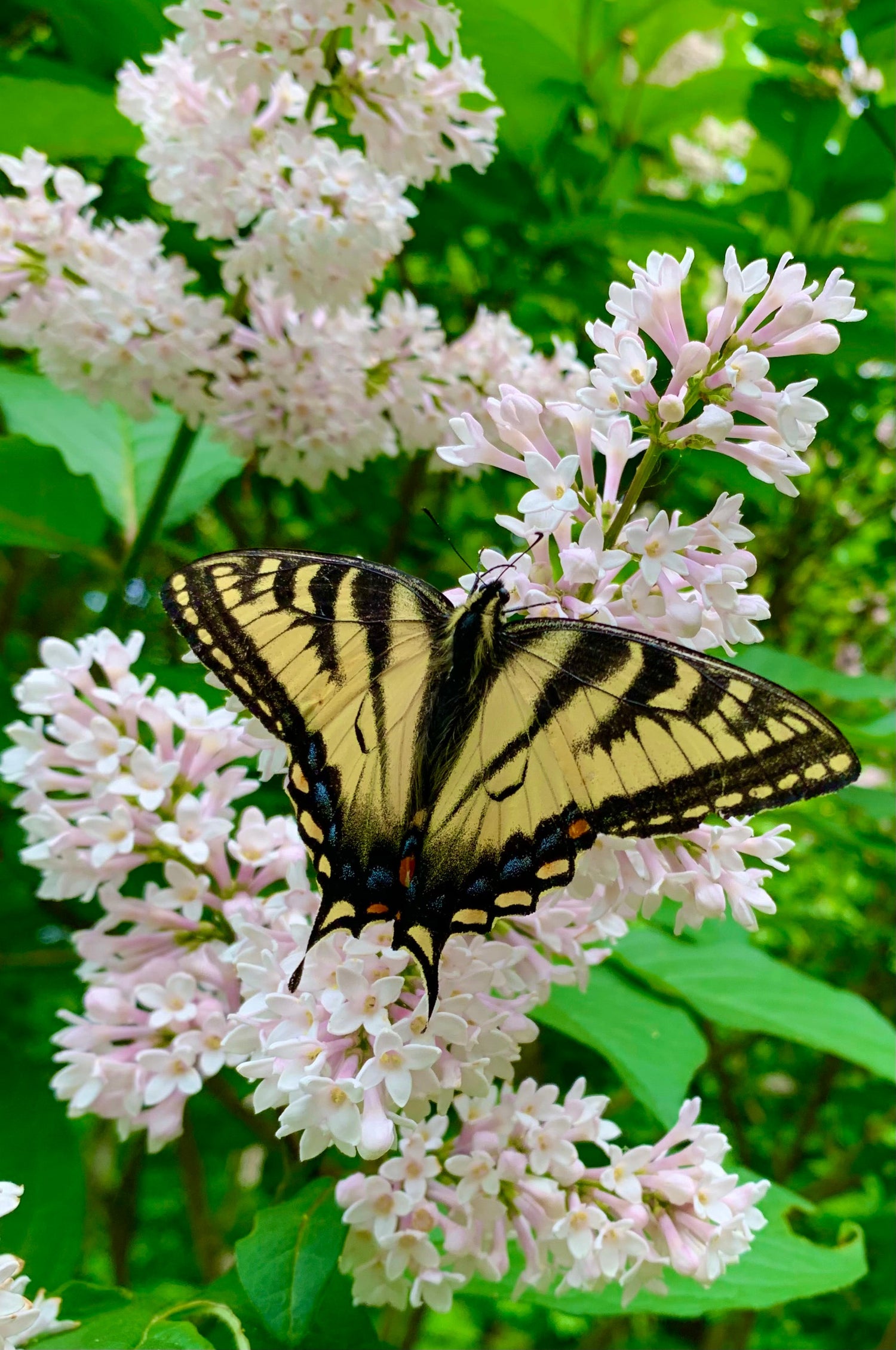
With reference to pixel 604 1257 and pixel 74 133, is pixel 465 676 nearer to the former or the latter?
pixel 604 1257

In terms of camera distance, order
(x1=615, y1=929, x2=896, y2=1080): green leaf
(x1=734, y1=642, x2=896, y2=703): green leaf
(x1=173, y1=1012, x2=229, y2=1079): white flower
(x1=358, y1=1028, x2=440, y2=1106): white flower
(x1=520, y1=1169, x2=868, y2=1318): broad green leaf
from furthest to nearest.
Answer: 1. (x1=734, y1=642, x2=896, y2=703): green leaf
2. (x1=615, y1=929, x2=896, y2=1080): green leaf
3. (x1=520, y1=1169, x2=868, y2=1318): broad green leaf
4. (x1=173, y1=1012, x2=229, y2=1079): white flower
5. (x1=358, y1=1028, x2=440, y2=1106): white flower

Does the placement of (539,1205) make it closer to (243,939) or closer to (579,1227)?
(579,1227)

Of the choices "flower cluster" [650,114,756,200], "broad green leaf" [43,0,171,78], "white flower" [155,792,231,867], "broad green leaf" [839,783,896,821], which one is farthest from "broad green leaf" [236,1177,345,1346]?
"flower cluster" [650,114,756,200]

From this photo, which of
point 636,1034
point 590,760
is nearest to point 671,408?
point 590,760

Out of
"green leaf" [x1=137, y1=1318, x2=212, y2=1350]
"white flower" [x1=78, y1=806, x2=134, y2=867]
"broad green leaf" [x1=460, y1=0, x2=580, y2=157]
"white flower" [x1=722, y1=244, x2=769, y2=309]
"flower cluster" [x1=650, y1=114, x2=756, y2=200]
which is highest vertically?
"flower cluster" [x1=650, y1=114, x2=756, y2=200]

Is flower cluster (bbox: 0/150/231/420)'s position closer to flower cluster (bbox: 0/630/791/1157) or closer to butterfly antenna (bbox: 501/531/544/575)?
flower cluster (bbox: 0/630/791/1157)

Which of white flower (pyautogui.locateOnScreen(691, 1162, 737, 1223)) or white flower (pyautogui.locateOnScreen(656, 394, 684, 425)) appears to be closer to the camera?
white flower (pyautogui.locateOnScreen(656, 394, 684, 425))

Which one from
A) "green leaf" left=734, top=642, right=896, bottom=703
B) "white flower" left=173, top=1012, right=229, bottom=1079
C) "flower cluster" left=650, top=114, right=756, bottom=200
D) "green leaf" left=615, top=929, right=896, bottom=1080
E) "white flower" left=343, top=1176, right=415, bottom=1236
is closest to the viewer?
"white flower" left=343, top=1176, right=415, bottom=1236

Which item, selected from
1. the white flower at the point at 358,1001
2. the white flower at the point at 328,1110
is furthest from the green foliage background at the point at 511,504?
the white flower at the point at 358,1001

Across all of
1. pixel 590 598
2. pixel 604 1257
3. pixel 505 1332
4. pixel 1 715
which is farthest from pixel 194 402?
pixel 505 1332
